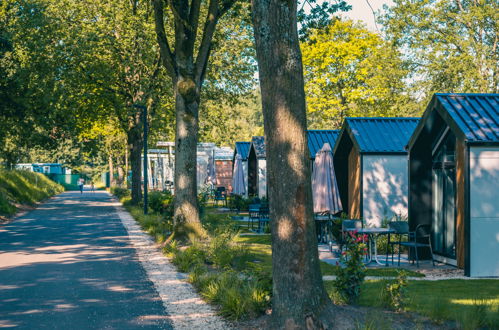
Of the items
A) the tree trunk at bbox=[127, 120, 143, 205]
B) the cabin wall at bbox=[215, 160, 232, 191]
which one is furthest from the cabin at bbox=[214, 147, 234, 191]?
the tree trunk at bbox=[127, 120, 143, 205]

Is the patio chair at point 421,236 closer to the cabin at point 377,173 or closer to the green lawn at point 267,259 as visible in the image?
the green lawn at point 267,259

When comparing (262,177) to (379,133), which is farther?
(262,177)

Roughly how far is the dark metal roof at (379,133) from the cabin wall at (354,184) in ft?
1.78

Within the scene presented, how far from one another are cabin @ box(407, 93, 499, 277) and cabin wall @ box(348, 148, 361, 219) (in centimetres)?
515

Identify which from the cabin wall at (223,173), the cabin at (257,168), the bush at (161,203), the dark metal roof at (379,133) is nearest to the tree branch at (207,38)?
the dark metal roof at (379,133)

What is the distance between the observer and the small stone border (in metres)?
7.93

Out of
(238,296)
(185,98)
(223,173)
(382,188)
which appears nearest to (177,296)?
(238,296)

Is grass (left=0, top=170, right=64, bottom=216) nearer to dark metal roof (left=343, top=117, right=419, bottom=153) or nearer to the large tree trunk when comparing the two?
dark metal roof (left=343, top=117, right=419, bottom=153)

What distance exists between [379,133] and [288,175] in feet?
47.7

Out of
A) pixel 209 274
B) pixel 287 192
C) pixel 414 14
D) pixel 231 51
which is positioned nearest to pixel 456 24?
pixel 414 14

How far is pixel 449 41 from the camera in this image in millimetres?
38594

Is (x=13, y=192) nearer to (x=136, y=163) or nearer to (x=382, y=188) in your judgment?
(x=136, y=163)

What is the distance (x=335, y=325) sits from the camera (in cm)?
677

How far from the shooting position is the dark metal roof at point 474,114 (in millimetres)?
12414
